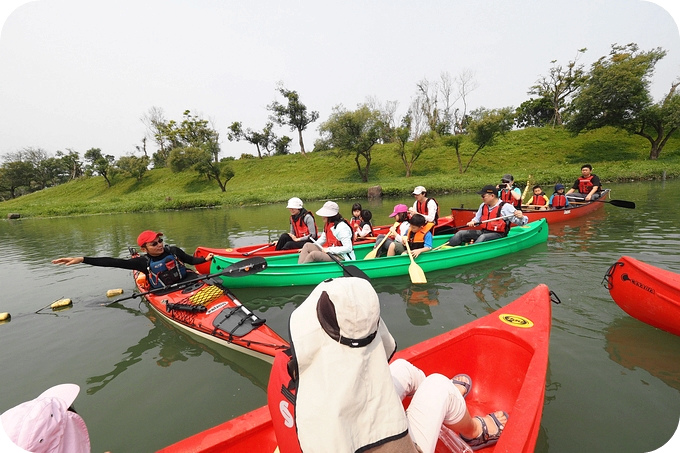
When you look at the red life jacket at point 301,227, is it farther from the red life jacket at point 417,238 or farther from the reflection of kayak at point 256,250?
the red life jacket at point 417,238

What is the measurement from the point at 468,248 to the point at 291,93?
39.5 metres

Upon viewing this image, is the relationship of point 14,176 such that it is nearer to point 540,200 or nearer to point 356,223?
point 356,223

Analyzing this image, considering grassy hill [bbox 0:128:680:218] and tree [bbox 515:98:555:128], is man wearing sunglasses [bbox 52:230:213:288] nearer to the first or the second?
grassy hill [bbox 0:128:680:218]

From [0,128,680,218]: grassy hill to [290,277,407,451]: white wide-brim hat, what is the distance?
2337 centimetres

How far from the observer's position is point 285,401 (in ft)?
4.41

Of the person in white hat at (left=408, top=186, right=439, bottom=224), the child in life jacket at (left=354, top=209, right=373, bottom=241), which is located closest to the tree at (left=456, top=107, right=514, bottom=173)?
the person in white hat at (left=408, top=186, right=439, bottom=224)

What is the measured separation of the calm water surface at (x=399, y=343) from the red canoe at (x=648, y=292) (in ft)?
0.90

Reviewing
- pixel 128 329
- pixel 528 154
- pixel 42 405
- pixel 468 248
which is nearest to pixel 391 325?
pixel 468 248

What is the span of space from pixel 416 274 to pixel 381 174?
95.9 feet

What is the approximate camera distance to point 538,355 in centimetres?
247

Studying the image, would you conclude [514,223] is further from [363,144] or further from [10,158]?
[10,158]

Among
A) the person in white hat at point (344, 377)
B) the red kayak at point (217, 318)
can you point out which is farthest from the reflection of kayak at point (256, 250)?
the person in white hat at point (344, 377)

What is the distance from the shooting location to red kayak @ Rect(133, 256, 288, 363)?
140 inches

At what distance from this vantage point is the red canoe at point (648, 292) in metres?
3.35
